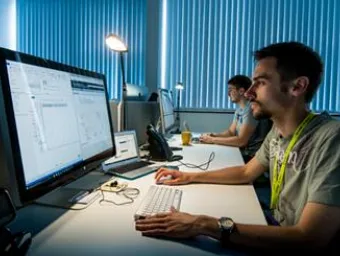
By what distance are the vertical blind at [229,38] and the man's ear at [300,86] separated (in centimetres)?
316

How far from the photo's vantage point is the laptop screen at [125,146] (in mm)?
1654

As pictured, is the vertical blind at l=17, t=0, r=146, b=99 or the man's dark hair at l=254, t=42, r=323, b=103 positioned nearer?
the man's dark hair at l=254, t=42, r=323, b=103

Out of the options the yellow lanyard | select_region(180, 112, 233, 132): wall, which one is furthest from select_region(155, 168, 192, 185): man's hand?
select_region(180, 112, 233, 132): wall

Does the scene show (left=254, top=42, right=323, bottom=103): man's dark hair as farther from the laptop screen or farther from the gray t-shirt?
the laptop screen

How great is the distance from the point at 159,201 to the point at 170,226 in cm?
23

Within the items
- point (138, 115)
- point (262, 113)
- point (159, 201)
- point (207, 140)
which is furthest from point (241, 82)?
point (159, 201)

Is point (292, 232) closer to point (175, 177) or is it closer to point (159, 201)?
point (159, 201)

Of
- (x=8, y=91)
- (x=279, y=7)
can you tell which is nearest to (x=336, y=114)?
(x=279, y=7)

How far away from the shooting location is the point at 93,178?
1443 millimetres

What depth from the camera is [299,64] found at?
4.00ft

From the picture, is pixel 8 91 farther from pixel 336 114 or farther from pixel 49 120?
pixel 336 114

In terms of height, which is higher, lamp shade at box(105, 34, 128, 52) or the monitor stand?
lamp shade at box(105, 34, 128, 52)

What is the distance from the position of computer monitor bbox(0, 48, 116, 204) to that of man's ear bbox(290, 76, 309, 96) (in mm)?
754

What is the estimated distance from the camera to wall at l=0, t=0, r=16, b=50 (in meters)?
4.60
